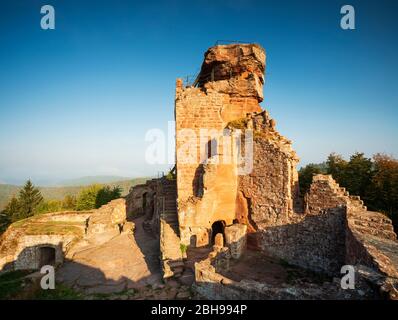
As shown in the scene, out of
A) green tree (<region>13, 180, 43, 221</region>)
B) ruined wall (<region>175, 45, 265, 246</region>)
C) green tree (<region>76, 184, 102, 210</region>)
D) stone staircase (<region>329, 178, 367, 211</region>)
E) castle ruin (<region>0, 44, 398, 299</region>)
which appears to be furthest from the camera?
green tree (<region>13, 180, 43, 221</region>)

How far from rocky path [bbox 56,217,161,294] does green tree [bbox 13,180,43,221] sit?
28898mm

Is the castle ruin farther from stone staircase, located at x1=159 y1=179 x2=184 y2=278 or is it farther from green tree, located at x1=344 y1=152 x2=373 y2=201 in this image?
green tree, located at x1=344 y1=152 x2=373 y2=201

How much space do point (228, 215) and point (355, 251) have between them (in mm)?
7312

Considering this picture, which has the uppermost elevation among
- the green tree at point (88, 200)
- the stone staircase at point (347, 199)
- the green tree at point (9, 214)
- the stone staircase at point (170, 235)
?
the stone staircase at point (347, 199)

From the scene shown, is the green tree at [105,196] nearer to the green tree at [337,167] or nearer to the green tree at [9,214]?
the green tree at [9,214]

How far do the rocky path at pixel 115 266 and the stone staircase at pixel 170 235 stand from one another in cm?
79

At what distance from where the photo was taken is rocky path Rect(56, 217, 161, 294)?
38.1 feet

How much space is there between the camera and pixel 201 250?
13891mm

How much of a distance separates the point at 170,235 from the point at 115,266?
335 centimetres

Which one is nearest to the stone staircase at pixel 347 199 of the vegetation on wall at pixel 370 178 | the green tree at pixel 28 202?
the vegetation on wall at pixel 370 178

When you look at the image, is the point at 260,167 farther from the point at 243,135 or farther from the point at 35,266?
the point at 35,266

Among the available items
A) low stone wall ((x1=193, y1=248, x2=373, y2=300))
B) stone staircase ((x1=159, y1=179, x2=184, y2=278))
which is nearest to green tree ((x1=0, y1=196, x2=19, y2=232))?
stone staircase ((x1=159, y1=179, x2=184, y2=278))

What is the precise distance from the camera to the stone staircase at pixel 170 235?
11578 mm
